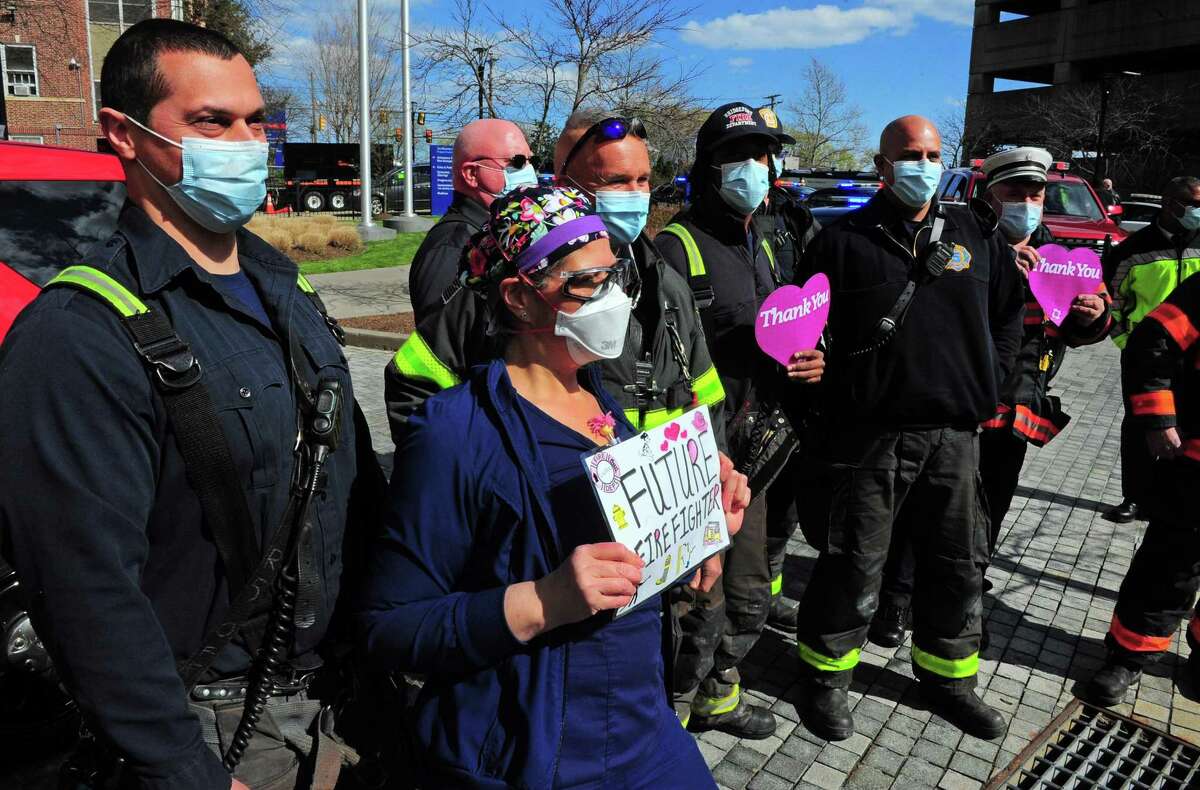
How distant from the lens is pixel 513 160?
468cm

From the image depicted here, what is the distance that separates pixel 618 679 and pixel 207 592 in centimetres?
83

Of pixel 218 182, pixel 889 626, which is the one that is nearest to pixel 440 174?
pixel 889 626

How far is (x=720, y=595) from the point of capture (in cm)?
344

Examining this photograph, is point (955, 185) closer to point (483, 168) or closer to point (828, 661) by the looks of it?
point (483, 168)

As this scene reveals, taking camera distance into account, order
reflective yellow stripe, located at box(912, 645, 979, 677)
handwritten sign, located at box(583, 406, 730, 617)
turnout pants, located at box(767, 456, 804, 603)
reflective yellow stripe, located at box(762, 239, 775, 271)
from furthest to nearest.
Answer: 1. turnout pants, located at box(767, 456, 804, 603)
2. reflective yellow stripe, located at box(762, 239, 775, 271)
3. reflective yellow stripe, located at box(912, 645, 979, 677)
4. handwritten sign, located at box(583, 406, 730, 617)

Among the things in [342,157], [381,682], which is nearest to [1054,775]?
[381,682]

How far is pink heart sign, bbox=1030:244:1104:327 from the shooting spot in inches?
172

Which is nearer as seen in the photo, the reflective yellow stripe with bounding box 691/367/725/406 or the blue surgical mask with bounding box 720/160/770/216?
the reflective yellow stripe with bounding box 691/367/725/406

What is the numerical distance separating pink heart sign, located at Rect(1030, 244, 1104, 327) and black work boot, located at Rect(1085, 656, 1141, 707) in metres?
1.61

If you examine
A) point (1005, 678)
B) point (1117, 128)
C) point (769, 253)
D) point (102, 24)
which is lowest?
point (1005, 678)

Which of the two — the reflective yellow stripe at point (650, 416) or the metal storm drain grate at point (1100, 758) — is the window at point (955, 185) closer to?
the metal storm drain grate at point (1100, 758)

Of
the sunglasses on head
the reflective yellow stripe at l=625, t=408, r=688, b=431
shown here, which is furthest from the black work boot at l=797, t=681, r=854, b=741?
the sunglasses on head

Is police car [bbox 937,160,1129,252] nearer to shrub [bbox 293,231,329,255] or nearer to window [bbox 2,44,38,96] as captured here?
shrub [bbox 293,231,329,255]

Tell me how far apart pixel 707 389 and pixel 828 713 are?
5.36ft
